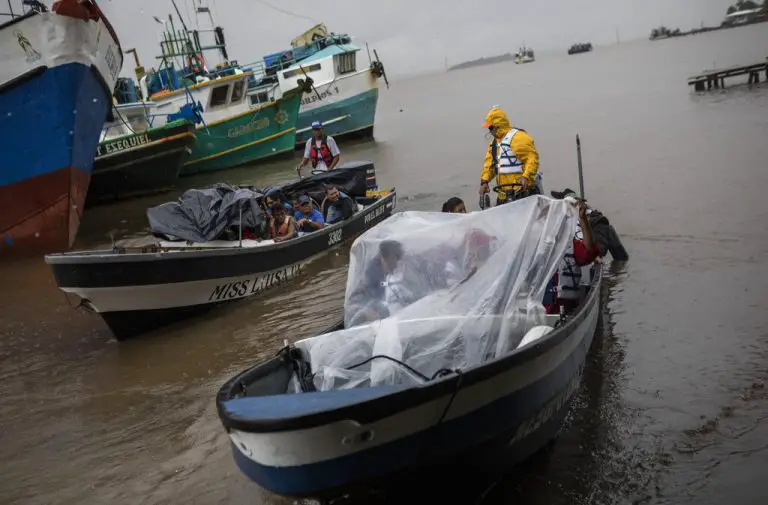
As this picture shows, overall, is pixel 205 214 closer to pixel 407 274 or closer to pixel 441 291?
pixel 407 274

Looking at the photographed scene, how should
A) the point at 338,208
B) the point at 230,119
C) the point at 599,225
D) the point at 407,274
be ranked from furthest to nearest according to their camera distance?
the point at 230,119, the point at 338,208, the point at 599,225, the point at 407,274

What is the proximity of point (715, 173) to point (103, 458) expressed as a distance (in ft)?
40.8

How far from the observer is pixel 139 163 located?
19.1 metres

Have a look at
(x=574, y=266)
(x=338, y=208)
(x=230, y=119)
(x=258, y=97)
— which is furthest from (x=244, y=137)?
(x=574, y=266)

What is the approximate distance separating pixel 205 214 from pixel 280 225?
3.82 feet

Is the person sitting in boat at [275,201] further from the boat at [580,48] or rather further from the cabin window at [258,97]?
the boat at [580,48]

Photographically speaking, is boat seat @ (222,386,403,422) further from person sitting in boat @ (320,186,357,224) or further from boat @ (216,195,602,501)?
person sitting in boat @ (320,186,357,224)

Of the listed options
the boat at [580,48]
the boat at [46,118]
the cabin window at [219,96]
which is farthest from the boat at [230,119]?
the boat at [580,48]

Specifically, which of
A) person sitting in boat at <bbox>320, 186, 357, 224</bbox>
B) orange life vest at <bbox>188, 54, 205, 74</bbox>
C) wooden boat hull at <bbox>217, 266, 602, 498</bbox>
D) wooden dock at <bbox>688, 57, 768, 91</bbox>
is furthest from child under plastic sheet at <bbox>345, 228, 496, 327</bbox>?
wooden dock at <bbox>688, 57, 768, 91</bbox>

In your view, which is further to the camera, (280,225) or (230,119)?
(230,119)

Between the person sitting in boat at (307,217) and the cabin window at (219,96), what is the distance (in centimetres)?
1496

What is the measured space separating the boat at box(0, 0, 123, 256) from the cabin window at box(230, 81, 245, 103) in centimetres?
1114

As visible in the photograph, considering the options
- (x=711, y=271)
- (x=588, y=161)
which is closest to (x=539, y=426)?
(x=711, y=271)

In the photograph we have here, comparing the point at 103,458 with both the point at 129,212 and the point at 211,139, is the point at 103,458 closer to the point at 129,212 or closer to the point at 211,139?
the point at 129,212
